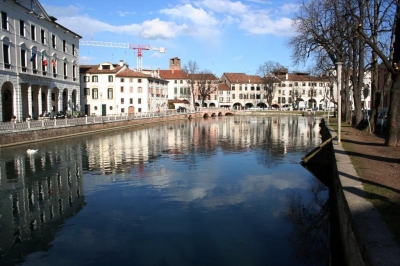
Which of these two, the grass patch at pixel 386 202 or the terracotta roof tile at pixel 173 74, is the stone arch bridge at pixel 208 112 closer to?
the terracotta roof tile at pixel 173 74

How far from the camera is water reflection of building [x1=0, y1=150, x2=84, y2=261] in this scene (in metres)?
9.36

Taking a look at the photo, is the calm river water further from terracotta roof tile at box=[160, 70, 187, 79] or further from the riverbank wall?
terracotta roof tile at box=[160, 70, 187, 79]

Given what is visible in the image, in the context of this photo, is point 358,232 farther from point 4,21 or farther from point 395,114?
point 4,21

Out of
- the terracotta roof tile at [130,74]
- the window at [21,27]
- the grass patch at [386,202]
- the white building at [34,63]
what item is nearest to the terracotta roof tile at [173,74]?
the terracotta roof tile at [130,74]

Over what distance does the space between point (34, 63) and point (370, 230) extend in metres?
41.8

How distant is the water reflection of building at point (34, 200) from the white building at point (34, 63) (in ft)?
60.9

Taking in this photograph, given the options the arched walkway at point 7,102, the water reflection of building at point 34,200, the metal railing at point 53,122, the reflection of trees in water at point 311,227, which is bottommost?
the reflection of trees in water at point 311,227

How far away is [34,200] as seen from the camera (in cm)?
1284

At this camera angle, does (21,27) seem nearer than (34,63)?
Yes

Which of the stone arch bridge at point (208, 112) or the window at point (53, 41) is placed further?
the stone arch bridge at point (208, 112)

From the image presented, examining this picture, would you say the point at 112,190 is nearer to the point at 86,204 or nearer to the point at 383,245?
the point at 86,204

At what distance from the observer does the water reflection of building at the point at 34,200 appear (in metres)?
9.36

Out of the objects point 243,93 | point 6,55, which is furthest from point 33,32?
point 243,93

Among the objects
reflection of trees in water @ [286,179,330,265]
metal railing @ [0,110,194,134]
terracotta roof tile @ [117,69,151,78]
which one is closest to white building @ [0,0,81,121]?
metal railing @ [0,110,194,134]
